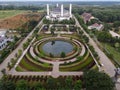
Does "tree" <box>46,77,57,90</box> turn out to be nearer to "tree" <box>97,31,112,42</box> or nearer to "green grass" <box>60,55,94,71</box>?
"green grass" <box>60,55,94,71</box>

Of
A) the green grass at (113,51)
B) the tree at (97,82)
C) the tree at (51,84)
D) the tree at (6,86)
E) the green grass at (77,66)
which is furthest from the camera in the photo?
the green grass at (113,51)

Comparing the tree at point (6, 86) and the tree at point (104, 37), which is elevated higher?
the tree at point (104, 37)

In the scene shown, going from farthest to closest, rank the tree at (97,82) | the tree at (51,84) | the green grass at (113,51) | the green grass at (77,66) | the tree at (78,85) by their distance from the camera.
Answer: the green grass at (113,51), the green grass at (77,66), the tree at (51,84), the tree at (78,85), the tree at (97,82)

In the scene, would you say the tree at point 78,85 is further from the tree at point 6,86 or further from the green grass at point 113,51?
the green grass at point 113,51

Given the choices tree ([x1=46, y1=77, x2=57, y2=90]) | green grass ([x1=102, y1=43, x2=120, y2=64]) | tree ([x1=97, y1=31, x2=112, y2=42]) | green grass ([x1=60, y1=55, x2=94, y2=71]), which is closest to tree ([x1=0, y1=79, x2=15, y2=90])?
tree ([x1=46, y1=77, x2=57, y2=90])

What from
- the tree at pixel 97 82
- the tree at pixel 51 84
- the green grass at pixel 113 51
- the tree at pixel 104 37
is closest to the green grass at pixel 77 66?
the tree at pixel 97 82

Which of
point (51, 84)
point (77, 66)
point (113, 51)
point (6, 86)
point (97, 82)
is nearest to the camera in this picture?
point (97, 82)

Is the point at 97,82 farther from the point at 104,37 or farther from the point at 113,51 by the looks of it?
the point at 104,37

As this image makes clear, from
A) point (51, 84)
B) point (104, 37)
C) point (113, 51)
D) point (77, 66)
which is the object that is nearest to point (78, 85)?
point (51, 84)

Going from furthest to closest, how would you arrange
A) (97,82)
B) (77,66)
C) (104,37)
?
1. (104,37)
2. (77,66)
3. (97,82)
